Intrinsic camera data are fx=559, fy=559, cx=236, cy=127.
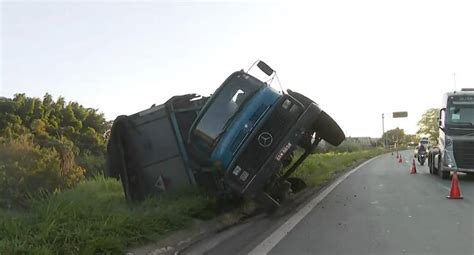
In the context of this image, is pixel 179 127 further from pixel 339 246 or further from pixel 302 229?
pixel 339 246

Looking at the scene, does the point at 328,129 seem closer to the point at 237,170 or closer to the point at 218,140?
the point at 218,140

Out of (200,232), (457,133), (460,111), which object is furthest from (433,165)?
(200,232)

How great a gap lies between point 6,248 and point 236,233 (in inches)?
155

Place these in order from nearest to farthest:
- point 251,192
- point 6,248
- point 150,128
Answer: point 6,248
point 251,192
point 150,128

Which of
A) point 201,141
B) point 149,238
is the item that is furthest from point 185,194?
point 149,238

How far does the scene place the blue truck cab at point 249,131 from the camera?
9883 mm

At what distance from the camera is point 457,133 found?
19.5 metres

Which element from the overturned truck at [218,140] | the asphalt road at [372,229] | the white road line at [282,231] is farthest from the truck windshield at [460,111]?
the overturned truck at [218,140]

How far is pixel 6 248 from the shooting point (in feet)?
19.9

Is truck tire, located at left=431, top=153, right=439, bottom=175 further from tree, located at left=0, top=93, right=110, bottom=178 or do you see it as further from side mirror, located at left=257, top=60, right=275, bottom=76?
tree, located at left=0, top=93, right=110, bottom=178

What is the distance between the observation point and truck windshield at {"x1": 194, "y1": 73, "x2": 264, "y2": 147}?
10312mm

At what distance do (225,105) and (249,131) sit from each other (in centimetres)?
78

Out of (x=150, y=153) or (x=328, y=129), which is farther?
(x=328, y=129)

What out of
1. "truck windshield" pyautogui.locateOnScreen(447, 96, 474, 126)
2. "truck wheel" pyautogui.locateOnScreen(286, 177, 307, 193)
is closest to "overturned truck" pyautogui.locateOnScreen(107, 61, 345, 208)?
"truck wheel" pyautogui.locateOnScreen(286, 177, 307, 193)
